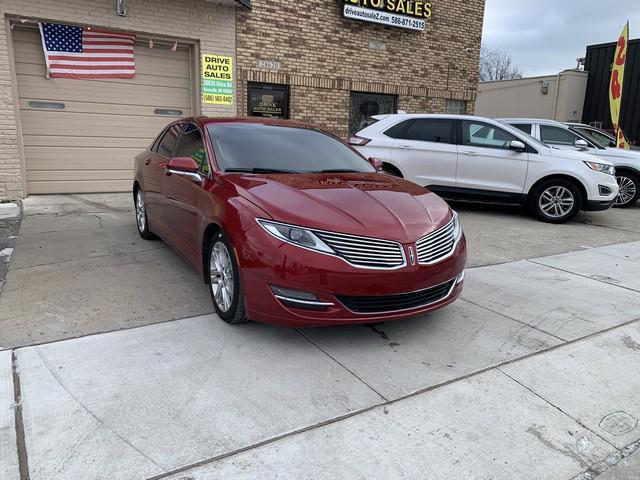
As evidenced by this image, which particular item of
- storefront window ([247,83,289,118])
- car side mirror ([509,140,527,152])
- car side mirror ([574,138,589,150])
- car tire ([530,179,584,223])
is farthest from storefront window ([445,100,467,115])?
A: car tire ([530,179,584,223])

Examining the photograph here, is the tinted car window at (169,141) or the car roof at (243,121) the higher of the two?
the car roof at (243,121)

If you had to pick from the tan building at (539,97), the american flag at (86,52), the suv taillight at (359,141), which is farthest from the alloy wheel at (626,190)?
the tan building at (539,97)

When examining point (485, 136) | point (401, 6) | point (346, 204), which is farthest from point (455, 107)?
point (346, 204)

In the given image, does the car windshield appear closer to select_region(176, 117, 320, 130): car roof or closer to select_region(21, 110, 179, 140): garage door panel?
select_region(176, 117, 320, 130): car roof

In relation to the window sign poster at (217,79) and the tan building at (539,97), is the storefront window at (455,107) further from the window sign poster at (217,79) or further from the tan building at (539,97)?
the tan building at (539,97)

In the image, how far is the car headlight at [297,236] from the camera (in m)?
3.29

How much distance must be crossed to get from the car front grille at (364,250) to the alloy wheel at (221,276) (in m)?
0.82

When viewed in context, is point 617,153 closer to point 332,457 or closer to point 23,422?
point 332,457

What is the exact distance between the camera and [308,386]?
3.05m

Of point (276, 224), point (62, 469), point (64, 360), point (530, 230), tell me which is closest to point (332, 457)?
point (62, 469)

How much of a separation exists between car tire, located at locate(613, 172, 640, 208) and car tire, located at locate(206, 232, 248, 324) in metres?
9.37

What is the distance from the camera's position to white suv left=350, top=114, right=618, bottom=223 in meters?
8.29

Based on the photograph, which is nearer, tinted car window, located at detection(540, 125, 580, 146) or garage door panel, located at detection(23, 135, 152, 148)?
garage door panel, located at detection(23, 135, 152, 148)

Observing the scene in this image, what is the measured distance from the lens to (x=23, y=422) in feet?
8.56
